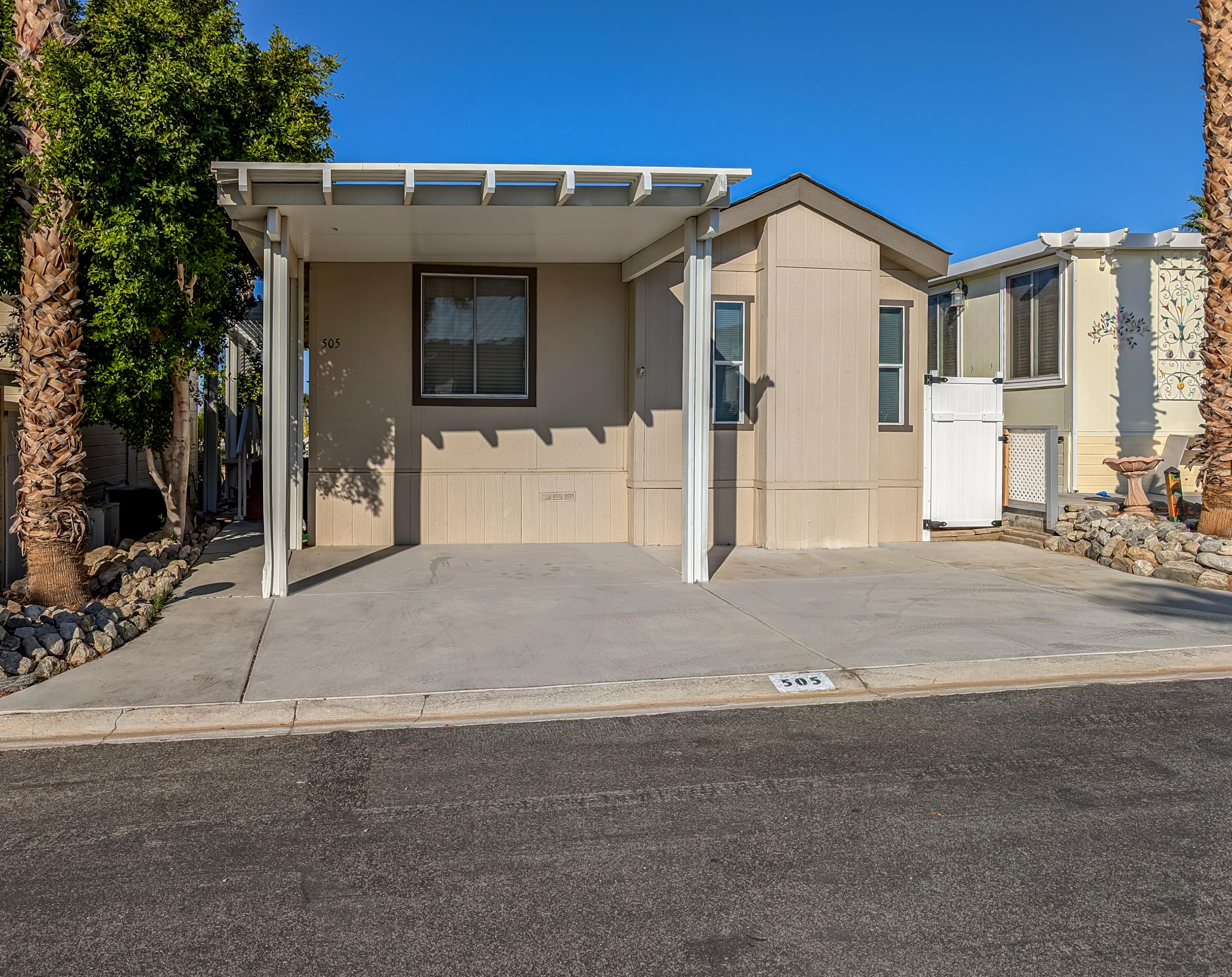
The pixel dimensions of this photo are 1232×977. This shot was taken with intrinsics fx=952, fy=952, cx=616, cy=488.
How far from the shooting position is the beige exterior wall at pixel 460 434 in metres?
11.5

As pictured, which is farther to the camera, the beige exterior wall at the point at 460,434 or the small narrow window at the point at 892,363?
the small narrow window at the point at 892,363

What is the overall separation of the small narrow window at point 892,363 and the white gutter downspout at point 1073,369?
427 centimetres

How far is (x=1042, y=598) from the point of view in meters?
8.74

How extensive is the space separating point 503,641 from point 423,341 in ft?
18.4

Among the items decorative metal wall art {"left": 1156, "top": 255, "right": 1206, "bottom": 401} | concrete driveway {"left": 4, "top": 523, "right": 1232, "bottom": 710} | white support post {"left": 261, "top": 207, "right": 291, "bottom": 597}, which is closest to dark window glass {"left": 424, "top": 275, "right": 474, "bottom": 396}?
concrete driveway {"left": 4, "top": 523, "right": 1232, "bottom": 710}

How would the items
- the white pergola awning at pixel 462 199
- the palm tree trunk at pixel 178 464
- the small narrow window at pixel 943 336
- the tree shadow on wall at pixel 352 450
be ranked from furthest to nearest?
the small narrow window at pixel 943 336 → the tree shadow on wall at pixel 352 450 → the palm tree trunk at pixel 178 464 → the white pergola awning at pixel 462 199

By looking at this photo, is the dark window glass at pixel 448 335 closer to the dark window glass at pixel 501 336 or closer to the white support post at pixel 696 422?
the dark window glass at pixel 501 336

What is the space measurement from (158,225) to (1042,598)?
345 inches

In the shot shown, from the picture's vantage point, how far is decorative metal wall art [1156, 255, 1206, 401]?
15414mm

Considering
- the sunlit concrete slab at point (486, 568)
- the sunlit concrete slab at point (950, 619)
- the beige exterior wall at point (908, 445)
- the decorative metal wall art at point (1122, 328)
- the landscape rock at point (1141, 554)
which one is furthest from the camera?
the decorative metal wall art at point (1122, 328)

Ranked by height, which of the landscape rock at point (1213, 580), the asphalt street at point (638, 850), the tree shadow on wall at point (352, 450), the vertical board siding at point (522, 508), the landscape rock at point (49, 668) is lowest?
the asphalt street at point (638, 850)

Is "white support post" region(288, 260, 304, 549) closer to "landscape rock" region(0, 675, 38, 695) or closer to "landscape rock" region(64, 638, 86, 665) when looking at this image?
"landscape rock" region(64, 638, 86, 665)

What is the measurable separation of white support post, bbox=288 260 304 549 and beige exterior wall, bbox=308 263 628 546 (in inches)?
12.7

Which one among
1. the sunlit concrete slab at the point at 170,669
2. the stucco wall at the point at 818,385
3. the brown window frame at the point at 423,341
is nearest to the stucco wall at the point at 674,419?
A: the stucco wall at the point at 818,385
